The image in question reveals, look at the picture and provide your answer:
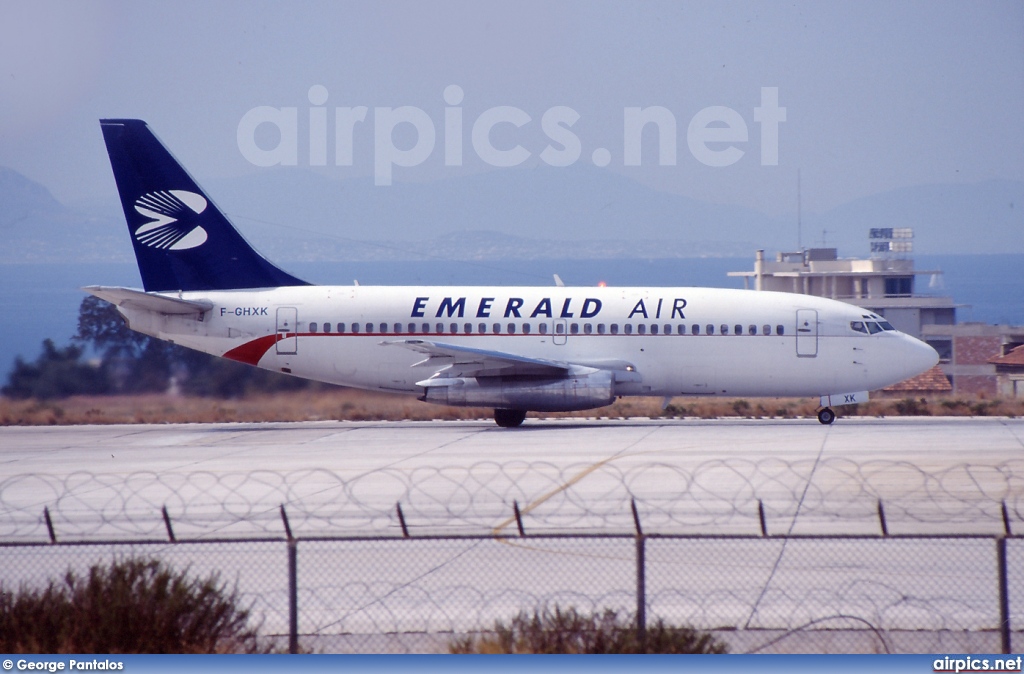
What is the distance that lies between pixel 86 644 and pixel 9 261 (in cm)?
8952

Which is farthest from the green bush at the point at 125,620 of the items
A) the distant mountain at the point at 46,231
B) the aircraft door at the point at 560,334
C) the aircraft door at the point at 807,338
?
the distant mountain at the point at 46,231

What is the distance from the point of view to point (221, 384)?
118ft

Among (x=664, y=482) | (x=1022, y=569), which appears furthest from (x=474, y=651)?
(x=664, y=482)

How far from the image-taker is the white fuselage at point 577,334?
2998 centimetres

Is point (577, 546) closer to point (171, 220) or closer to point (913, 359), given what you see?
point (913, 359)

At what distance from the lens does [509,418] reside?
3084 centimetres

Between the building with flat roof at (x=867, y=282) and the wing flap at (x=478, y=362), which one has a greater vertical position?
the building with flat roof at (x=867, y=282)

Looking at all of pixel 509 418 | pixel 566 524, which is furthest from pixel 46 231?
pixel 566 524

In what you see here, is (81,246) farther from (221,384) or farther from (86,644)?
(86,644)

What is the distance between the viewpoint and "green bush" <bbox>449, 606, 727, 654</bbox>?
9992 mm

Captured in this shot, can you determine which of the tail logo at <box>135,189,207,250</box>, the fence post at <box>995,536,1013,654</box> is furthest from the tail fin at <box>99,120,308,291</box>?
the fence post at <box>995,536,1013,654</box>

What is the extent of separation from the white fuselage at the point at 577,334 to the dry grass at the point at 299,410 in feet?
12.6

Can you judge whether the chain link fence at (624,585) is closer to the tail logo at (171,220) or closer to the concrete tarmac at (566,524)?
the concrete tarmac at (566,524)

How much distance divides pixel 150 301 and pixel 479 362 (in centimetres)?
880
